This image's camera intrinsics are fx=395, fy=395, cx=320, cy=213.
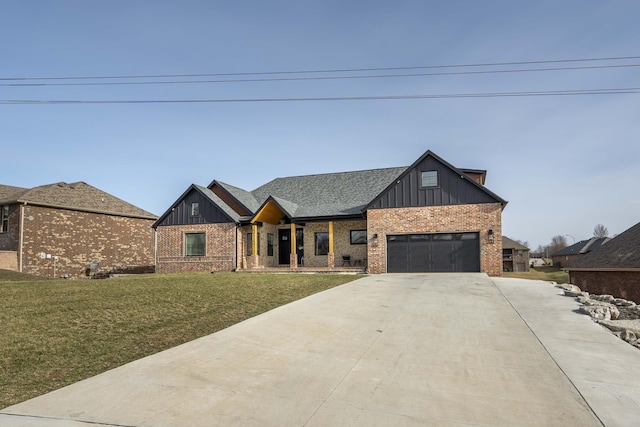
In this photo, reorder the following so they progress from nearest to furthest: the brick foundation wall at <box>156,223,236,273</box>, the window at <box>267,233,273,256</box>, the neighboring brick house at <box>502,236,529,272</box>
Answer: the brick foundation wall at <box>156,223,236,273</box> < the window at <box>267,233,273,256</box> < the neighboring brick house at <box>502,236,529,272</box>

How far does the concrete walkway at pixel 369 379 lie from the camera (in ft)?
13.4

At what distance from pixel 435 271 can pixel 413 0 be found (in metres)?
12.9

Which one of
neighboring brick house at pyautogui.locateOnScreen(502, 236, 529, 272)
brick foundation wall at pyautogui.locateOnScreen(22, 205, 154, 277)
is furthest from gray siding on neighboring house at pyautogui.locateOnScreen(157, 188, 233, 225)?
neighboring brick house at pyautogui.locateOnScreen(502, 236, 529, 272)

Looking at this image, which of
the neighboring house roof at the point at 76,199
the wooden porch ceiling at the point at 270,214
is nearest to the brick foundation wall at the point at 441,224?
the wooden porch ceiling at the point at 270,214

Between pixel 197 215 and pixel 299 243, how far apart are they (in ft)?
22.7

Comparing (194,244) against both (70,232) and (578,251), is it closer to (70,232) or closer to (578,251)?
(70,232)

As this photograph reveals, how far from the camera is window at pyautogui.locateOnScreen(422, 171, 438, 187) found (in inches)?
826

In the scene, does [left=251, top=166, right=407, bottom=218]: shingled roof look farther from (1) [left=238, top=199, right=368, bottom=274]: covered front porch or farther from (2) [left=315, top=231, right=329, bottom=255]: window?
(2) [left=315, top=231, right=329, bottom=255]: window

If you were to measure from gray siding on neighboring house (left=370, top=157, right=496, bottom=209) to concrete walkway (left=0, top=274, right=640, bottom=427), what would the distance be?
11843mm

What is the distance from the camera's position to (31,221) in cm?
2458

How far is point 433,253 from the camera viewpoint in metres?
20.8

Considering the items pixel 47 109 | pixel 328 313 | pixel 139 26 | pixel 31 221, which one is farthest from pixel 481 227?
pixel 31 221

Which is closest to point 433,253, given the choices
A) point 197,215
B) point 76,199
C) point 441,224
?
point 441,224

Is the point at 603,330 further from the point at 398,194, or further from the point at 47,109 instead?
the point at 47,109
